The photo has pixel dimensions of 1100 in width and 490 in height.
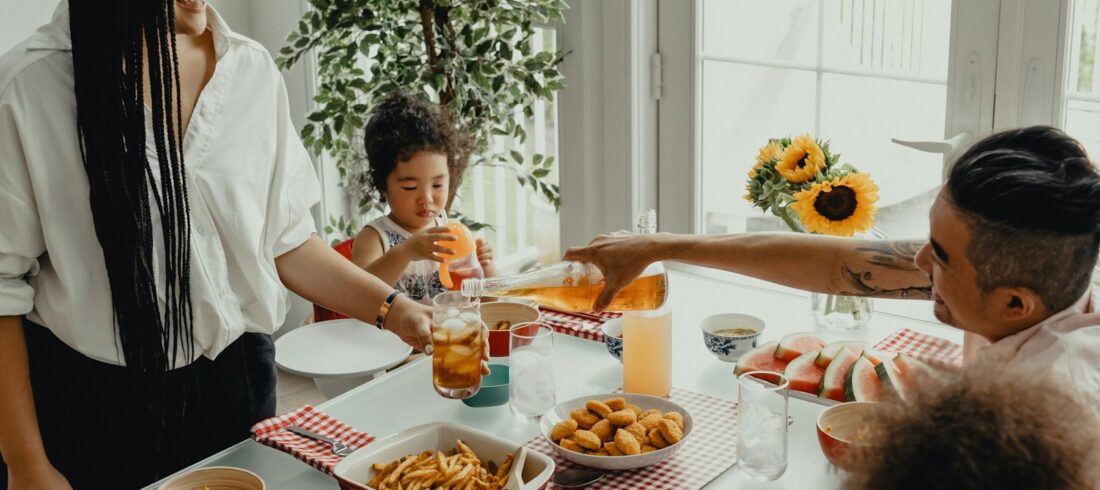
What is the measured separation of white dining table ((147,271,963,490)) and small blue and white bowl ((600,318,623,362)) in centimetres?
3

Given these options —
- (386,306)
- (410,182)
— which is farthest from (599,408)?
(410,182)

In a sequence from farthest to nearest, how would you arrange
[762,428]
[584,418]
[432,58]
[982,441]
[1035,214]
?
[432,58], [584,418], [762,428], [1035,214], [982,441]

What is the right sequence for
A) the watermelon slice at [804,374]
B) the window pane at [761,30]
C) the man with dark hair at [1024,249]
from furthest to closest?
the window pane at [761,30], the watermelon slice at [804,374], the man with dark hair at [1024,249]

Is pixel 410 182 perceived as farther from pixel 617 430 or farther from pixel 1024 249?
pixel 1024 249

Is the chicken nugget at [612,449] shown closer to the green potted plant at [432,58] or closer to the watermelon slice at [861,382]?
the watermelon slice at [861,382]

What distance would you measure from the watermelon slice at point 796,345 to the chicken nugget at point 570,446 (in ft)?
1.47

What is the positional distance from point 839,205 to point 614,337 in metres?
0.47

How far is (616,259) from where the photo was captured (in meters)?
1.58

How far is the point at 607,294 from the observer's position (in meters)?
1.59

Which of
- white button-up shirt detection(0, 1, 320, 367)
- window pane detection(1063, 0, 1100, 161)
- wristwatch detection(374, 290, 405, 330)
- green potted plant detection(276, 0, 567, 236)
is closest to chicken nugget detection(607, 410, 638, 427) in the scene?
wristwatch detection(374, 290, 405, 330)

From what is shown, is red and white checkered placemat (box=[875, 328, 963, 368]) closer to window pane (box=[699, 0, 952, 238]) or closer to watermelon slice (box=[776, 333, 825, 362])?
watermelon slice (box=[776, 333, 825, 362])

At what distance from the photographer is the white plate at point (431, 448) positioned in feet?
4.48

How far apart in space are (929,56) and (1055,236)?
1392mm

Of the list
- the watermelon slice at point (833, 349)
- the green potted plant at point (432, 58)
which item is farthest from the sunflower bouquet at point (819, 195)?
the green potted plant at point (432, 58)
